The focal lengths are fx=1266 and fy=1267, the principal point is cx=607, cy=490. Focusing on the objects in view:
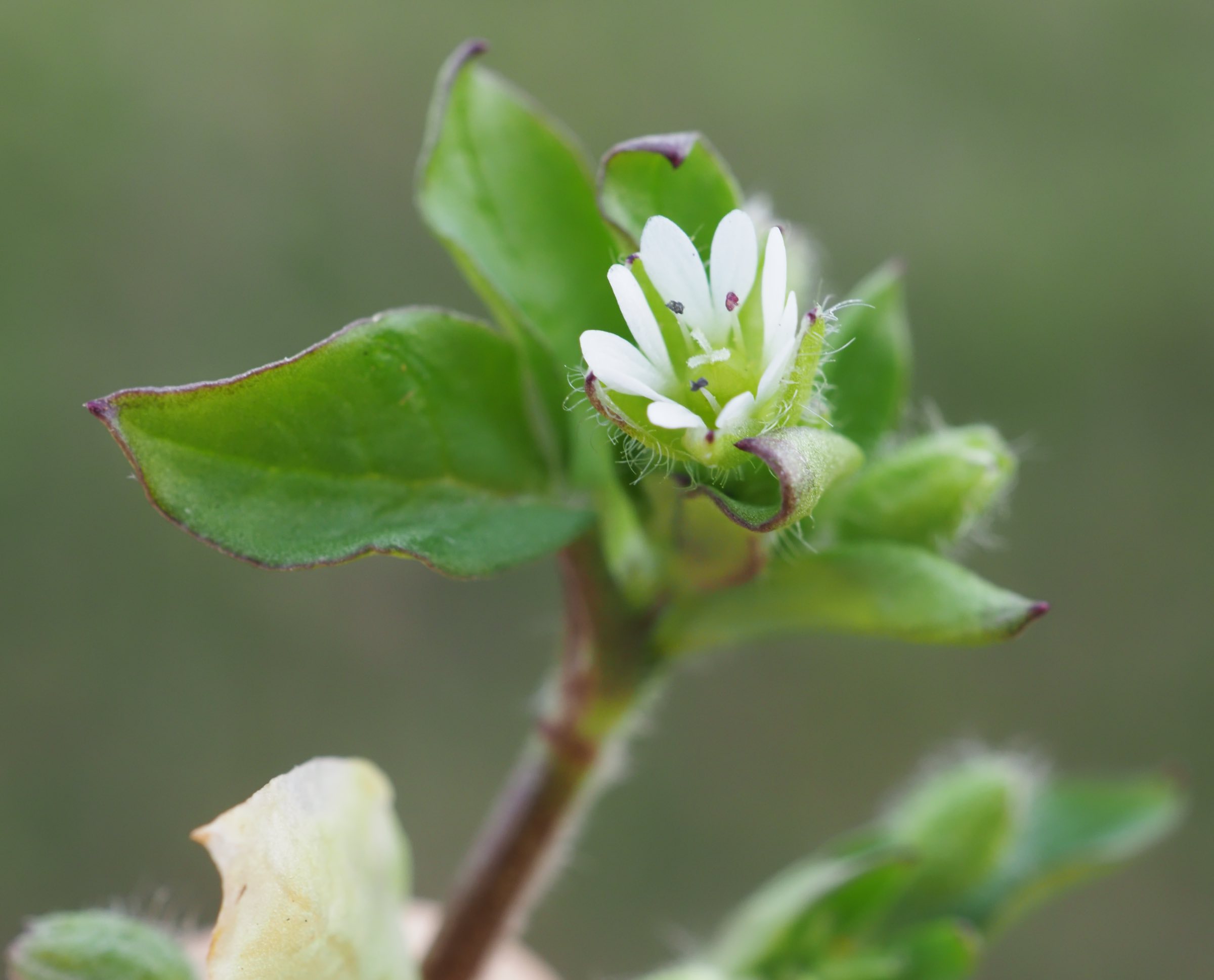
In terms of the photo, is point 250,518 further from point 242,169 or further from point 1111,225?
point 1111,225

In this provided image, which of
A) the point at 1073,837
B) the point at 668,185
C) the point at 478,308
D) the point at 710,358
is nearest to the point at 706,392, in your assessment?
the point at 710,358

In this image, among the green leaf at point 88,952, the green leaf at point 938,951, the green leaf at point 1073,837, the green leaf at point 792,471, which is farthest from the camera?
the green leaf at point 1073,837

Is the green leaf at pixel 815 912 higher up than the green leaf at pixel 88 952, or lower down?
higher up

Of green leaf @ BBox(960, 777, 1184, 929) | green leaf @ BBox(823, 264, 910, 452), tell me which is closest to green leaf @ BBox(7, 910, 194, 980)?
green leaf @ BBox(823, 264, 910, 452)

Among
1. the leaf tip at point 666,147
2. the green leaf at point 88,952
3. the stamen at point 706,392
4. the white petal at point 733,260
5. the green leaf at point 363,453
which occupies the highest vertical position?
the leaf tip at point 666,147

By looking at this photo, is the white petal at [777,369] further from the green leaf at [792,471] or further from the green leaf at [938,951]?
the green leaf at [938,951]

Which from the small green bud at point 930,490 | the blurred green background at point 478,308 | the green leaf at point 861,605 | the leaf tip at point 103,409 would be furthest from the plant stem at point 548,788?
the blurred green background at point 478,308

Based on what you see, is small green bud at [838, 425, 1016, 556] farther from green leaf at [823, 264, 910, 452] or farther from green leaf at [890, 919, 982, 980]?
green leaf at [890, 919, 982, 980]
